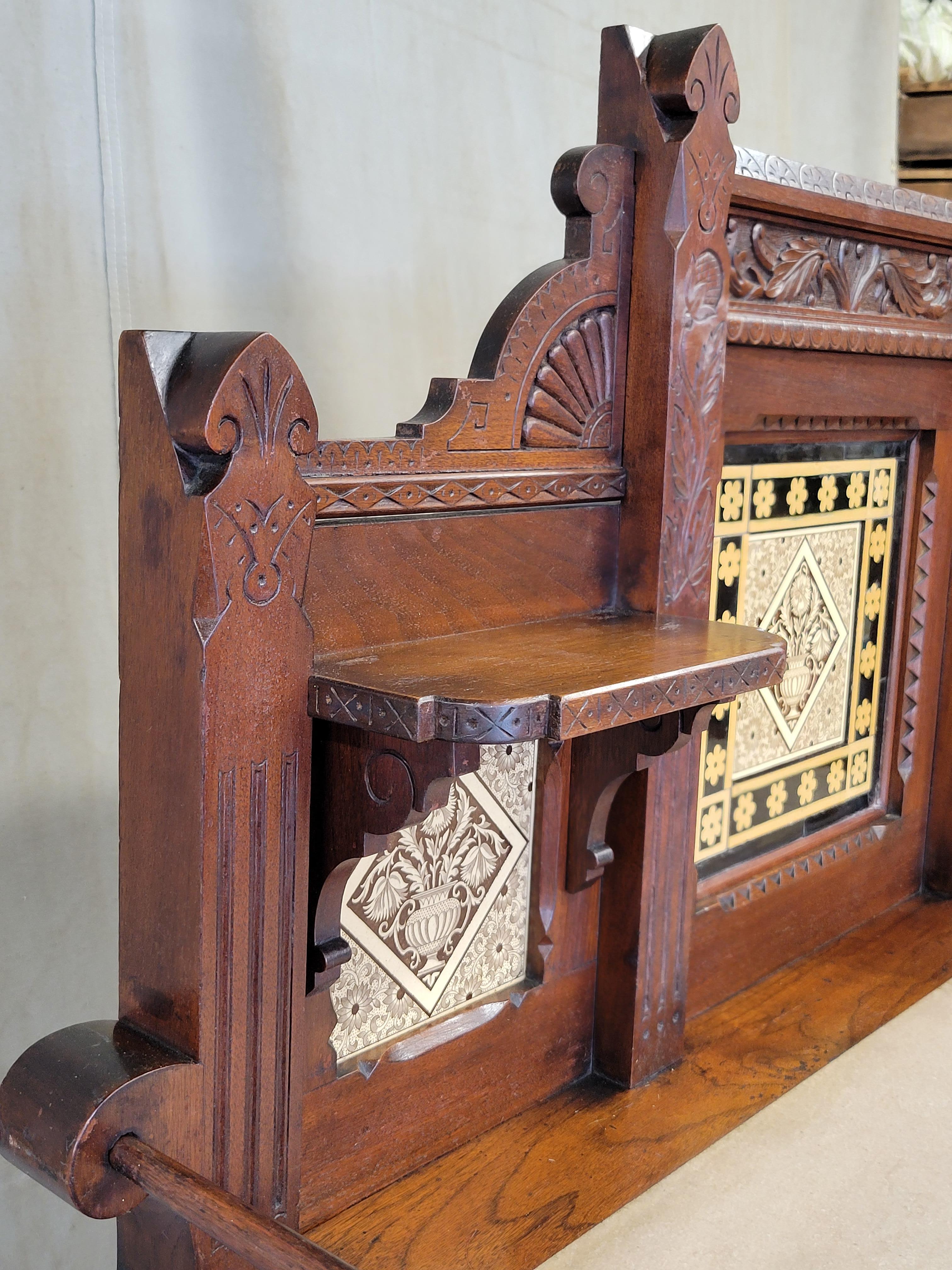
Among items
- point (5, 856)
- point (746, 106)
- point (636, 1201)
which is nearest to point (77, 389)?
point (5, 856)

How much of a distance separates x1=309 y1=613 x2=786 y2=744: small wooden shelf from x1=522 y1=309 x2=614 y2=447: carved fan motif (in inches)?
7.0

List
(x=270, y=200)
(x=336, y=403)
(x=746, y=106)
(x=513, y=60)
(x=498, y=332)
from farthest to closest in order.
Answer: (x=746, y=106)
(x=513, y=60)
(x=336, y=403)
(x=270, y=200)
(x=498, y=332)

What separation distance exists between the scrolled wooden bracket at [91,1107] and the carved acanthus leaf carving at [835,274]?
0.92m

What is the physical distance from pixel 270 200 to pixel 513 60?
2.10ft

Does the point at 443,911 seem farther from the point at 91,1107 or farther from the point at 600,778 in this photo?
the point at 91,1107

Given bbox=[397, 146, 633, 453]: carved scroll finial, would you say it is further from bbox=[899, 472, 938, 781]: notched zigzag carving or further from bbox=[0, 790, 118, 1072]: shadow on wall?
bbox=[0, 790, 118, 1072]: shadow on wall

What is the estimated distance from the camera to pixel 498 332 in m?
1.12

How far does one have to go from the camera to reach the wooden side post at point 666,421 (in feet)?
3.90

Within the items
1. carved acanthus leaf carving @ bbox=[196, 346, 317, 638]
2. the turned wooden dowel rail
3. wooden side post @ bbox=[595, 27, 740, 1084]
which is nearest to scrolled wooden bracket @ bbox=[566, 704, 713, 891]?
wooden side post @ bbox=[595, 27, 740, 1084]

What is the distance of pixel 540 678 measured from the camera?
933 millimetres

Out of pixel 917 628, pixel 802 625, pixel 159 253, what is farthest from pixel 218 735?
pixel 917 628

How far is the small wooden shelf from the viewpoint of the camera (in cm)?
87

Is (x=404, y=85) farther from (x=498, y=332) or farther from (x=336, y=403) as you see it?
(x=498, y=332)

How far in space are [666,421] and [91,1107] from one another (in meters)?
0.78
